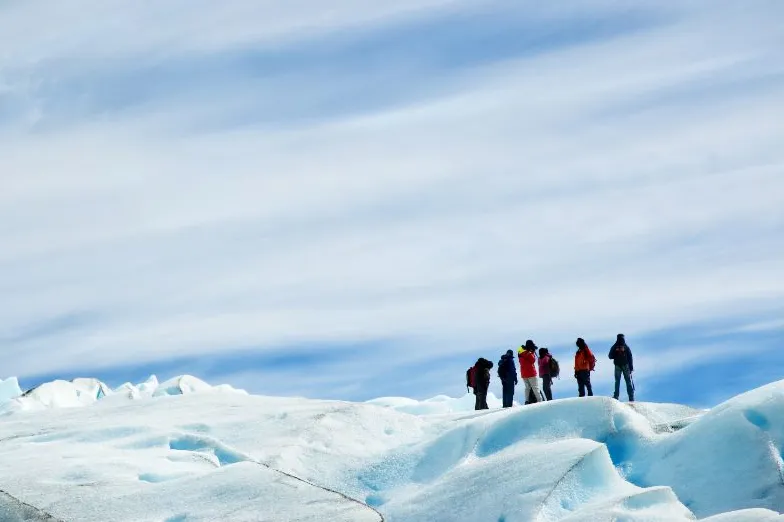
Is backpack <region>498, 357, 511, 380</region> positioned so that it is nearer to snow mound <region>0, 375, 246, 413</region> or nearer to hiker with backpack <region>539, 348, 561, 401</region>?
hiker with backpack <region>539, 348, 561, 401</region>

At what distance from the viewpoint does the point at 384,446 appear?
21469mm

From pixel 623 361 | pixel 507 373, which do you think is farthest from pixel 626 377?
pixel 507 373

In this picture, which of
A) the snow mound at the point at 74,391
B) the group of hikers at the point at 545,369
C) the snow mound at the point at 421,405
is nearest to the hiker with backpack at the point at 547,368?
the group of hikers at the point at 545,369

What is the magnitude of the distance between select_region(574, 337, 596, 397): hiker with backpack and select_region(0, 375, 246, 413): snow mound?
51.3 ft

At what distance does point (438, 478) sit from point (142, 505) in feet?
16.6

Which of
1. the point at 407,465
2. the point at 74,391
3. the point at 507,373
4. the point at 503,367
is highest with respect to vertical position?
the point at 74,391

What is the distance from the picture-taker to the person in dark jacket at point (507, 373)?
2533 cm

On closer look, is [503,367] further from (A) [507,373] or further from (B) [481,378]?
(B) [481,378]

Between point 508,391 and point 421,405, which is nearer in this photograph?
point 508,391

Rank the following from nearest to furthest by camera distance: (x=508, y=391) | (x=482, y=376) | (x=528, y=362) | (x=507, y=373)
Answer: (x=528, y=362) → (x=507, y=373) → (x=508, y=391) → (x=482, y=376)

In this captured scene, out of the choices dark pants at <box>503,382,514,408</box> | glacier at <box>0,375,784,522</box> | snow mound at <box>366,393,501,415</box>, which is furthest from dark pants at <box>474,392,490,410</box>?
snow mound at <box>366,393,501,415</box>

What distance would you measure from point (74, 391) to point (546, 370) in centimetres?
3161

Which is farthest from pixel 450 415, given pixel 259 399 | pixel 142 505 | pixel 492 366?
pixel 142 505

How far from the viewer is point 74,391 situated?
169ft
